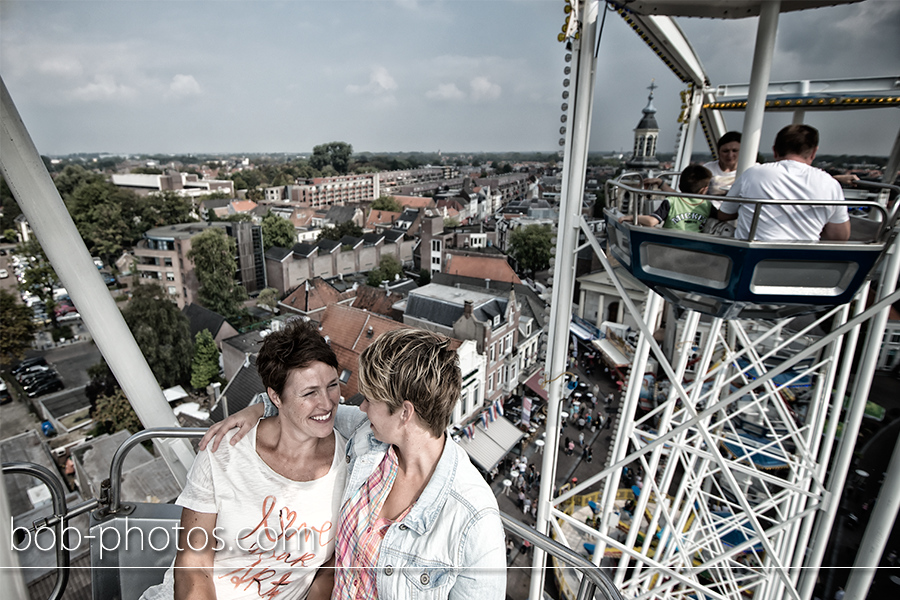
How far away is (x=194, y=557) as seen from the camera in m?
1.95

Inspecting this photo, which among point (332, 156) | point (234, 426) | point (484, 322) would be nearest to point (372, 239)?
point (484, 322)

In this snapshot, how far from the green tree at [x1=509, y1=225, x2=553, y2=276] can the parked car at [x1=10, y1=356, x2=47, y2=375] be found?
1260 inches

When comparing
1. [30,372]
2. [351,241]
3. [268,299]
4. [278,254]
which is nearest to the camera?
[30,372]

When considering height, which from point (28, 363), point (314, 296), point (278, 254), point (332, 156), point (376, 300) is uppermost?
point (332, 156)

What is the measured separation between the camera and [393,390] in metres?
1.58

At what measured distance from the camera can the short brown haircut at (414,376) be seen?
5.12 feet

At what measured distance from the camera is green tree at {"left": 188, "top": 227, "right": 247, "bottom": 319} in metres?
29.1

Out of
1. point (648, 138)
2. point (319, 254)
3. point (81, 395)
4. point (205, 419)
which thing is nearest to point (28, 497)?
point (205, 419)

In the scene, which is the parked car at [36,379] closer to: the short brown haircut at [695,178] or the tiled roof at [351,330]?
the tiled roof at [351,330]

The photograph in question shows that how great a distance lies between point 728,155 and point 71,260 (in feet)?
16.1

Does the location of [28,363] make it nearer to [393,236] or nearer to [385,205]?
[393,236]

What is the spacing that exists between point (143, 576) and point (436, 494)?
6.68 ft

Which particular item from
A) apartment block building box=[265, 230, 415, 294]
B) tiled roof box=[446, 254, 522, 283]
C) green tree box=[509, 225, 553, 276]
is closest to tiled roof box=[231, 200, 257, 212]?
apartment block building box=[265, 230, 415, 294]

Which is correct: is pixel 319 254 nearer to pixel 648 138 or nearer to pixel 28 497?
pixel 28 497
